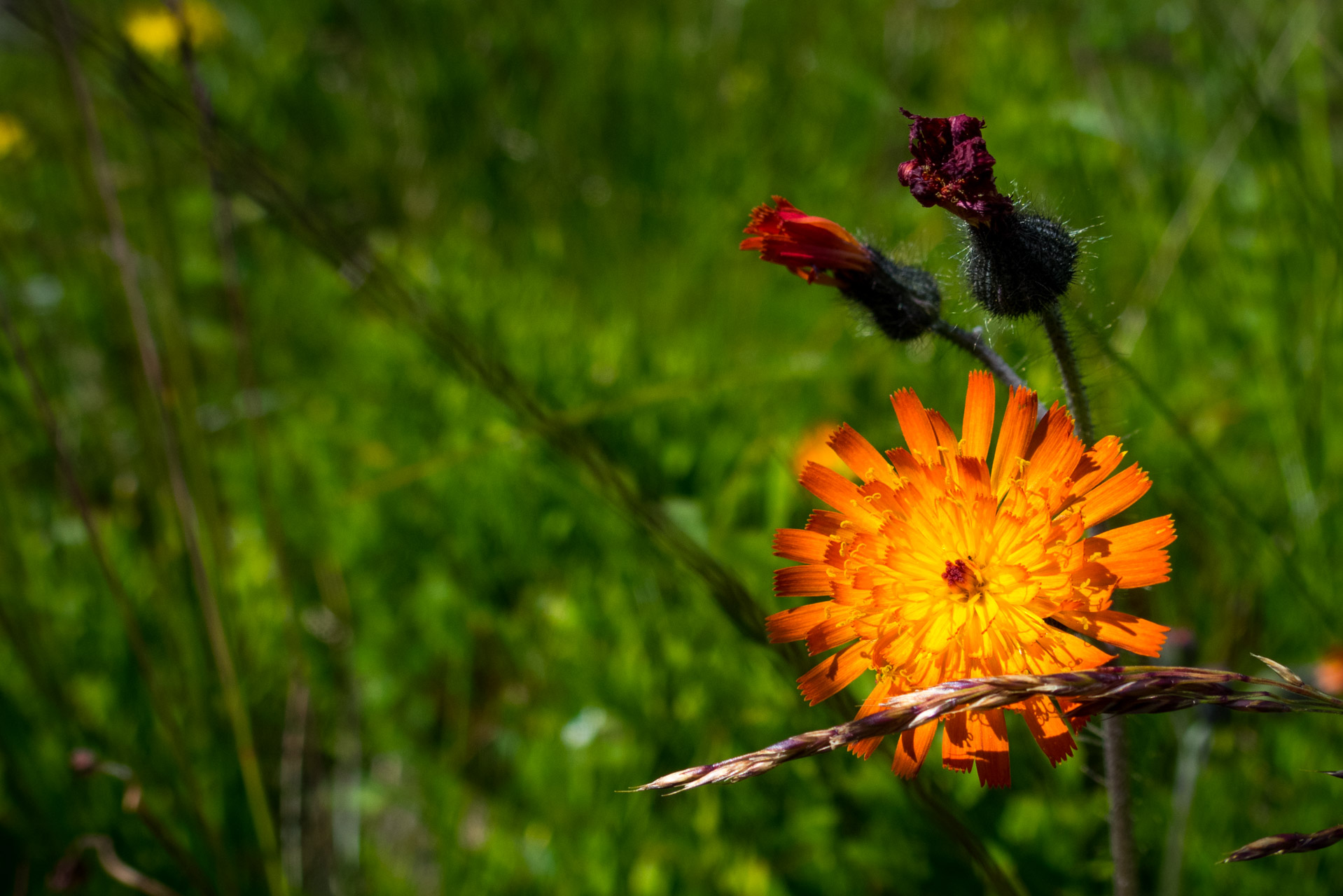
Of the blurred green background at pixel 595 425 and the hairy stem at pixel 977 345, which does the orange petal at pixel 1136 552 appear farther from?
the blurred green background at pixel 595 425

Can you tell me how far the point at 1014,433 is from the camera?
1044mm

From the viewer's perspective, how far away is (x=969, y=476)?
1043 millimetres

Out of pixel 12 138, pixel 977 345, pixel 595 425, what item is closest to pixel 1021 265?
pixel 977 345

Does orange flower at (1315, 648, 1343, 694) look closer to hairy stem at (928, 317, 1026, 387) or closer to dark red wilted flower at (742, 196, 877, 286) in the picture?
hairy stem at (928, 317, 1026, 387)

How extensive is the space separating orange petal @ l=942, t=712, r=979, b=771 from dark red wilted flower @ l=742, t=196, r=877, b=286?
549mm

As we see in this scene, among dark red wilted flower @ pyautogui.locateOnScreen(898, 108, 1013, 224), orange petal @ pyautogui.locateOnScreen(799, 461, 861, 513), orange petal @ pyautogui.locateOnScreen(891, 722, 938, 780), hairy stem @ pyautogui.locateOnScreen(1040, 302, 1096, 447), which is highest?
Result: dark red wilted flower @ pyautogui.locateOnScreen(898, 108, 1013, 224)

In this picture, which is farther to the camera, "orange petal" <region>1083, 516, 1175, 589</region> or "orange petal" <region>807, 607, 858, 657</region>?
"orange petal" <region>807, 607, 858, 657</region>

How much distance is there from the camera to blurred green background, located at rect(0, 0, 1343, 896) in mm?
1796

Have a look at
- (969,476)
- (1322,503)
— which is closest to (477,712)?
(969,476)

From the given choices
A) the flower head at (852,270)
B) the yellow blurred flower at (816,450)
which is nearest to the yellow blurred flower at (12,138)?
the yellow blurred flower at (816,450)

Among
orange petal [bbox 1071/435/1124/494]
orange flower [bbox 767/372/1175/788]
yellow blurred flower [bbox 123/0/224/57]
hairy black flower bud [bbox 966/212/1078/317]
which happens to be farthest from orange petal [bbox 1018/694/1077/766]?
yellow blurred flower [bbox 123/0/224/57]

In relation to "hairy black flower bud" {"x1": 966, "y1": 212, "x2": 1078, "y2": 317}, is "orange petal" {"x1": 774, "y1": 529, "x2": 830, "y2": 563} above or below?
below

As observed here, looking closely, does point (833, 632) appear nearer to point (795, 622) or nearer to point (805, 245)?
point (795, 622)

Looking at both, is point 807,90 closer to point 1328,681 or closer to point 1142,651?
point 1328,681
